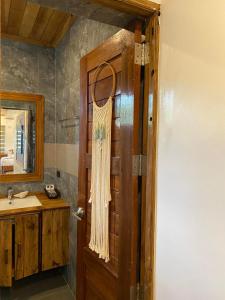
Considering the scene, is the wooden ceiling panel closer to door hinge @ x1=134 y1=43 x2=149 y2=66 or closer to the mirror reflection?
the mirror reflection

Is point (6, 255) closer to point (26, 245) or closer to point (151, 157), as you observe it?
point (26, 245)

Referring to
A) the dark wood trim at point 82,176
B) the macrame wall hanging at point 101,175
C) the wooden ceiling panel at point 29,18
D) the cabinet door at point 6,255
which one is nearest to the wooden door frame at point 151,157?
the macrame wall hanging at point 101,175

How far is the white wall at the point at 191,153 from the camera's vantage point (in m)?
0.82

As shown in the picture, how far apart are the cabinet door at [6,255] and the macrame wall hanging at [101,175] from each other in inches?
40.8

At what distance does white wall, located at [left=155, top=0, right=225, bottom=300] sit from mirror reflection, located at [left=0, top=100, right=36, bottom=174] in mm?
2121

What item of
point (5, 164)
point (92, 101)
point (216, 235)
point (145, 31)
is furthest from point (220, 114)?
point (5, 164)

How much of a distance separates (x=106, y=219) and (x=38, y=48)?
229 centimetres

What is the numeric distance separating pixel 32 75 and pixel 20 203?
1470mm

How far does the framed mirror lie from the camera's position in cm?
272

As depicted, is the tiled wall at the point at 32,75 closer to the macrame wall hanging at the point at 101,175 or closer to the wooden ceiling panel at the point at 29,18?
the wooden ceiling panel at the point at 29,18

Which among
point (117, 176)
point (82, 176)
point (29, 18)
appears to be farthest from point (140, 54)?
point (29, 18)

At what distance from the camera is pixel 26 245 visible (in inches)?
92.3

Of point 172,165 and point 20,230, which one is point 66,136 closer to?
point 20,230

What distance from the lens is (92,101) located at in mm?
1651
